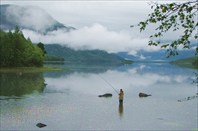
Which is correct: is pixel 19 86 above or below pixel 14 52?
below

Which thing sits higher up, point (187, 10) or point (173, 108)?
point (187, 10)

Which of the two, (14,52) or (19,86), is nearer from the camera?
(19,86)

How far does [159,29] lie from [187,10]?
1.31 metres

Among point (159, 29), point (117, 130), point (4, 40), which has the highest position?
point (4, 40)

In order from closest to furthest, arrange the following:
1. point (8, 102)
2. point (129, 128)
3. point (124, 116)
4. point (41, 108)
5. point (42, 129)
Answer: point (42, 129) < point (129, 128) < point (124, 116) < point (41, 108) < point (8, 102)

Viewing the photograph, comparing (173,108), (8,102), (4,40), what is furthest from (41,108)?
(4,40)

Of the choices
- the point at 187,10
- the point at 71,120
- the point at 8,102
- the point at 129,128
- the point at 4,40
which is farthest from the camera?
the point at 4,40

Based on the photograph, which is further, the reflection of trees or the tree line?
the tree line

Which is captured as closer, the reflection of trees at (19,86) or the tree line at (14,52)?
the reflection of trees at (19,86)

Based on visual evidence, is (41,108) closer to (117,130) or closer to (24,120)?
(24,120)

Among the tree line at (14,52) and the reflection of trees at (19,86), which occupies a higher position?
the tree line at (14,52)

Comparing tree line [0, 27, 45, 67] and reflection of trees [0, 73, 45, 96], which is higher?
tree line [0, 27, 45, 67]

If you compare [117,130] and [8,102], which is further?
[8,102]

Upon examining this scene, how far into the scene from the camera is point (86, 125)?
41.8 meters
